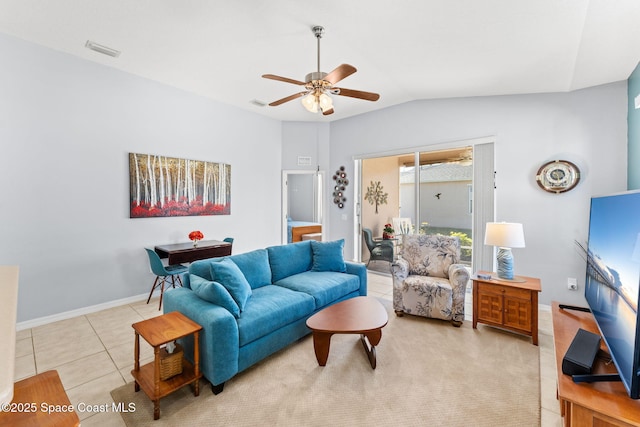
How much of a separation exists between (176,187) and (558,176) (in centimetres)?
517

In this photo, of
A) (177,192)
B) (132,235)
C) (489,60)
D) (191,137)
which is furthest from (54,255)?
(489,60)

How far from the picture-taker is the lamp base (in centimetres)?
305

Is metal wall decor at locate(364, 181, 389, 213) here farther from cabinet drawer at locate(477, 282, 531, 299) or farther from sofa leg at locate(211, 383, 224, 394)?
sofa leg at locate(211, 383, 224, 394)

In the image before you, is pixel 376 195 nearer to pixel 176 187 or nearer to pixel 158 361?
pixel 176 187

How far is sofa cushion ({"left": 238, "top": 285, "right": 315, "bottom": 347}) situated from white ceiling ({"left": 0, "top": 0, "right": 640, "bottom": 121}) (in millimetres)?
2576

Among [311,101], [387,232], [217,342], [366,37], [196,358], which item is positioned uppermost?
[366,37]

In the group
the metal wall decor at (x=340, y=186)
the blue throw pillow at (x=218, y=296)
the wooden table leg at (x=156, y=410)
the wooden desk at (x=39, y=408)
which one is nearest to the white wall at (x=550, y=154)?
the metal wall decor at (x=340, y=186)

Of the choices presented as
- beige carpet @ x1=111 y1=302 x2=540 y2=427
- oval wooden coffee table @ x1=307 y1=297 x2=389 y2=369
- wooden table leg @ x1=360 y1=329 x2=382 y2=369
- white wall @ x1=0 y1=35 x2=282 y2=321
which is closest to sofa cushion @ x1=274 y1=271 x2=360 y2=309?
oval wooden coffee table @ x1=307 y1=297 x2=389 y2=369

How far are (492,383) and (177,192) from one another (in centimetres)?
437

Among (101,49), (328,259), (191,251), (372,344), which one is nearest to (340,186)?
(328,259)

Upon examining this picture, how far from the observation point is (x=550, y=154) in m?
3.55

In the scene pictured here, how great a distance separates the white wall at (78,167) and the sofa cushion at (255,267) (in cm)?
187

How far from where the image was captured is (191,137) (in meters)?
4.44

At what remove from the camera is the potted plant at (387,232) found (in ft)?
17.4
